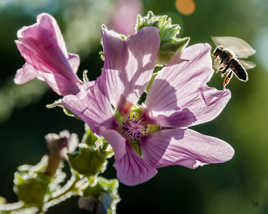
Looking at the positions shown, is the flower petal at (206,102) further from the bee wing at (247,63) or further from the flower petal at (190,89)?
the bee wing at (247,63)

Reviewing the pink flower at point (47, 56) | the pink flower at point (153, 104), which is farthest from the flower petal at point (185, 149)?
the pink flower at point (47, 56)

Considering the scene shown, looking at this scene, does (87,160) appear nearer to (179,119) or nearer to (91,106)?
(91,106)

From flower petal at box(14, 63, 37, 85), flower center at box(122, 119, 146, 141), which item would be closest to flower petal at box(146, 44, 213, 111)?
flower center at box(122, 119, 146, 141)

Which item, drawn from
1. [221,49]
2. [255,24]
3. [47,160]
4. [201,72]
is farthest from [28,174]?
[255,24]

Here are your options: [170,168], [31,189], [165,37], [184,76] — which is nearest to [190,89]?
[184,76]

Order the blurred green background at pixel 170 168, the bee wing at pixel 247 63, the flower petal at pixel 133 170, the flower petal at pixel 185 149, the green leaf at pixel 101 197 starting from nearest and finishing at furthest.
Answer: the flower petal at pixel 133 170 → the flower petal at pixel 185 149 → the green leaf at pixel 101 197 → the bee wing at pixel 247 63 → the blurred green background at pixel 170 168

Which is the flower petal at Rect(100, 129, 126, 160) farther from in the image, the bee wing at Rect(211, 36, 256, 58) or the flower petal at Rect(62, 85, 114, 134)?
the bee wing at Rect(211, 36, 256, 58)
